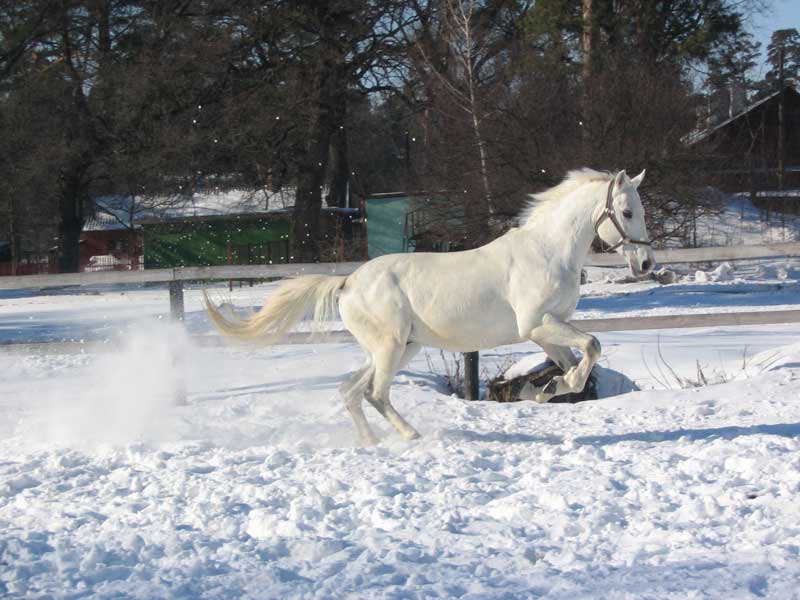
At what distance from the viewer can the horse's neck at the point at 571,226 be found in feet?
19.1

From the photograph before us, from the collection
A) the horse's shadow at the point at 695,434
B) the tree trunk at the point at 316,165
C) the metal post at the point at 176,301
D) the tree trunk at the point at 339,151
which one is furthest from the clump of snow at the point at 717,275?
the metal post at the point at 176,301

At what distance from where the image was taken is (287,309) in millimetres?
6305

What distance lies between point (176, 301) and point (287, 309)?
6.58 feet

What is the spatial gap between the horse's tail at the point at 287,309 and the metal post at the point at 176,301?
162 cm

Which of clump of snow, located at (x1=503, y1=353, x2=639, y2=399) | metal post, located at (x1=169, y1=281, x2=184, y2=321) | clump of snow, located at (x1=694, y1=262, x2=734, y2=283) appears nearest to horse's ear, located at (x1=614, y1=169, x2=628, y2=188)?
clump of snow, located at (x1=503, y1=353, x2=639, y2=399)

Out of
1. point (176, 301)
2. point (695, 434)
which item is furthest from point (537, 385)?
point (176, 301)

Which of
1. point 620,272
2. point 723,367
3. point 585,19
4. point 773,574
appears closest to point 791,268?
point 620,272

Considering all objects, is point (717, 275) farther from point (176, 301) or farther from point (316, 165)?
point (176, 301)

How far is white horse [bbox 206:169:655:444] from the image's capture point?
5.71 metres

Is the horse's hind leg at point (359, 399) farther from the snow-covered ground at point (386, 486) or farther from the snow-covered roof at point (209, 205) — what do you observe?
the snow-covered roof at point (209, 205)

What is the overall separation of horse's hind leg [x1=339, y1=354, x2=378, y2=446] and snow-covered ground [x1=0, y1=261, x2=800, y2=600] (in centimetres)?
15

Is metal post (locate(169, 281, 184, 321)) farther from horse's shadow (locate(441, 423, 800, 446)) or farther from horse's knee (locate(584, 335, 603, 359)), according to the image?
horse's knee (locate(584, 335, 603, 359))

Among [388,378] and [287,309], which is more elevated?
[287,309]

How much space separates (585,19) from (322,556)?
18.6 meters
